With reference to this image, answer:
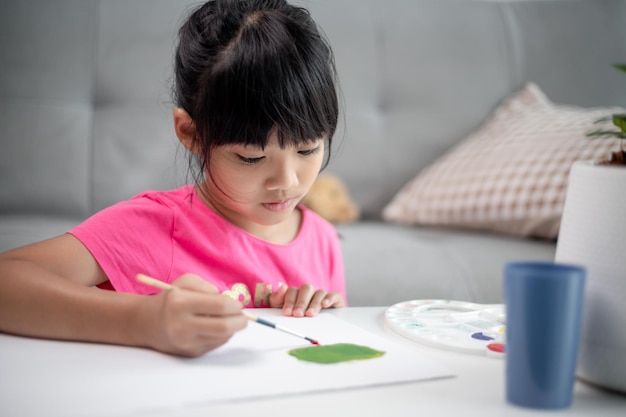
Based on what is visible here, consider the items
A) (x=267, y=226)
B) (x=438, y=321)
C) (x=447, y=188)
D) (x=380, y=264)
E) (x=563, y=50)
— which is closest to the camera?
(x=438, y=321)

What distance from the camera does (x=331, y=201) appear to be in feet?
6.47

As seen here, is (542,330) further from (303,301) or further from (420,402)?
(303,301)

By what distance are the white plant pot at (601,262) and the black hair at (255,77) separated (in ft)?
1.41

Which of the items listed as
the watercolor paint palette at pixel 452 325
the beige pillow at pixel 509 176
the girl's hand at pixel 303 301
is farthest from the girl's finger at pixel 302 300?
the beige pillow at pixel 509 176

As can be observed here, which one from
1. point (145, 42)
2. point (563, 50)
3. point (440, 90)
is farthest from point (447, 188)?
point (145, 42)

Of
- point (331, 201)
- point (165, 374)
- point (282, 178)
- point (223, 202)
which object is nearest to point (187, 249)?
point (223, 202)

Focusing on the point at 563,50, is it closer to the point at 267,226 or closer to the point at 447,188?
the point at 447,188

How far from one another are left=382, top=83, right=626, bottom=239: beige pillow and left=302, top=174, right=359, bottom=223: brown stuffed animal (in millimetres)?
138

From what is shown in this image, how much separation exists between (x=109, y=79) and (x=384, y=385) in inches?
63.6

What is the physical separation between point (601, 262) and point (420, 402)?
0.19m

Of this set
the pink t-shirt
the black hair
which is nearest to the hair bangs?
the black hair

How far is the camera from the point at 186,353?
2.16 feet

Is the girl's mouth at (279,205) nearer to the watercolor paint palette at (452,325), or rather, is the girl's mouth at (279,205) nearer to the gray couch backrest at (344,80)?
the watercolor paint palette at (452,325)

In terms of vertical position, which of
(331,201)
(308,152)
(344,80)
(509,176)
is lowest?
(331,201)
